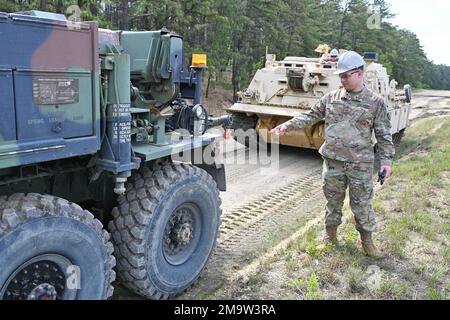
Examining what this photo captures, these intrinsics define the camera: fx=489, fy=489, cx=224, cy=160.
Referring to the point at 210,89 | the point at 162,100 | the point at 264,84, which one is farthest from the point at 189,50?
the point at 162,100

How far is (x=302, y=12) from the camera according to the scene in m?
25.2

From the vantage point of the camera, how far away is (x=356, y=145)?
4234 mm

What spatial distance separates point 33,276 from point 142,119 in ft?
4.66

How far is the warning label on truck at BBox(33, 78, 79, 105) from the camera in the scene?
2520 mm

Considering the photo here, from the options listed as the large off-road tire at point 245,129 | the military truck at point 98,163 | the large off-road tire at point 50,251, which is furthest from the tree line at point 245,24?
the large off-road tire at point 50,251

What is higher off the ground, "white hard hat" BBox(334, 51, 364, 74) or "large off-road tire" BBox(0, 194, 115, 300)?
"white hard hat" BBox(334, 51, 364, 74)

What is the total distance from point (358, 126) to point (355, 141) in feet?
0.43

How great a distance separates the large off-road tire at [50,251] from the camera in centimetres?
239

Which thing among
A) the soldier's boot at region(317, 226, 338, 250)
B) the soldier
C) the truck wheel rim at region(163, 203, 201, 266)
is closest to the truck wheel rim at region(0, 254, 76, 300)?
the truck wheel rim at region(163, 203, 201, 266)

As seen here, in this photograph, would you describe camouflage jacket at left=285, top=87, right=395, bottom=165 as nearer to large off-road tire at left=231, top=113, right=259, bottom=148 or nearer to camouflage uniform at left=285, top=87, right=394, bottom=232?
camouflage uniform at left=285, top=87, right=394, bottom=232

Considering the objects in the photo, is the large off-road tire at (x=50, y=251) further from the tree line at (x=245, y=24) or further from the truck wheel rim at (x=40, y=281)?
the tree line at (x=245, y=24)

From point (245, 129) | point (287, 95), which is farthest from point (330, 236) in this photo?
point (287, 95)

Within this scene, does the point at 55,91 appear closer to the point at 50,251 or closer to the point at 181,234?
the point at 50,251

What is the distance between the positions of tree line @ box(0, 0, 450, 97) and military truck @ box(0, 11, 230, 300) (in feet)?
22.0
